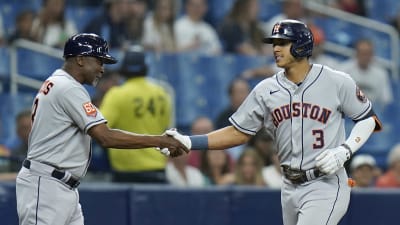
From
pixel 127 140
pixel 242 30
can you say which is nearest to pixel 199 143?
pixel 127 140

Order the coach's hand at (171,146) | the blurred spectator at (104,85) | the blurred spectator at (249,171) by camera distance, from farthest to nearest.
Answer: the blurred spectator at (104,85), the blurred spectator at (249,171), the coach's hand at (171,146)

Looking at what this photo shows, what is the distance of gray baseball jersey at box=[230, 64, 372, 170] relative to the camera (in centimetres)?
655

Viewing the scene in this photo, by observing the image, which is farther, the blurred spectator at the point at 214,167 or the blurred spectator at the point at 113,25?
the blurred spectator at the point at 113,25

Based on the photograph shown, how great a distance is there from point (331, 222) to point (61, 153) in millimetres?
1695

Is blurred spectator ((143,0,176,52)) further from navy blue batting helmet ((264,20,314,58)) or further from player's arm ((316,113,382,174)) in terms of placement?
player's arm ((316,113,382,174))

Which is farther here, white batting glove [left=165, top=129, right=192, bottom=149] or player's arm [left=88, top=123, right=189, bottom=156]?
white batting glove [left=165, top=129, right=192, bottom=149]

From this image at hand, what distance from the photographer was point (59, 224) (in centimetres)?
631

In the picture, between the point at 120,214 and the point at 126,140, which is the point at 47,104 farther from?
the point at 120,214

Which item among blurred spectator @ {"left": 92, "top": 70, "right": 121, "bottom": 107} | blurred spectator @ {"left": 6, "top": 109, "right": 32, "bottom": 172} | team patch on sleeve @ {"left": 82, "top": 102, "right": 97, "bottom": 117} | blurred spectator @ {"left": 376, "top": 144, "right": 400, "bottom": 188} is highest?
team patch on sleeve @ {"left": 82, "top": 102, "right": 97, "bottom": 117}

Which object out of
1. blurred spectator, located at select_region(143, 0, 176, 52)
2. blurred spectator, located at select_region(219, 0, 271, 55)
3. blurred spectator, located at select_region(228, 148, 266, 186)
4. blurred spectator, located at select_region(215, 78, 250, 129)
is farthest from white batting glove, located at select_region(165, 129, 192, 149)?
blurred spectator, located at select_region(219, 0, 271, 55)

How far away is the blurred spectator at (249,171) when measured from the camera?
9578mm

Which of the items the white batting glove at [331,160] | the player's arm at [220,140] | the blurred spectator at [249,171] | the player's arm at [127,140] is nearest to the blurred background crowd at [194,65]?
the blurred spectator at [249,171]

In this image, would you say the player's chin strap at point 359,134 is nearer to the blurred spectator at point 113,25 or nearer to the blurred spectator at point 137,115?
the blurred spectator at point 137,115

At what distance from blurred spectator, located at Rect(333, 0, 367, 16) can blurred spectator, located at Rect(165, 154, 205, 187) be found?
3813mm
